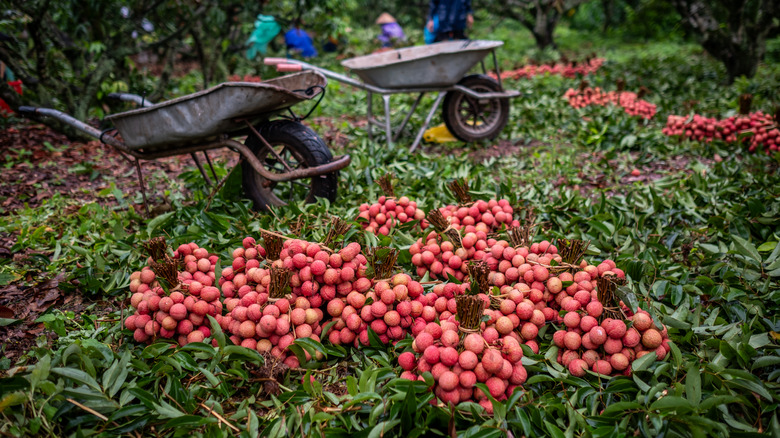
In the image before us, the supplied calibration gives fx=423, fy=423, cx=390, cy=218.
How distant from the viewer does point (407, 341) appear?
5.75 ft

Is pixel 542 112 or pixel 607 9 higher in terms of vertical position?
pixel 607 9

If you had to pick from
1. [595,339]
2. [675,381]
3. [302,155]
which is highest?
[302,155]

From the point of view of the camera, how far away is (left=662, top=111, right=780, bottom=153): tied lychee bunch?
3.52 meters

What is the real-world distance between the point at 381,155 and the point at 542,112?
2.56 meters

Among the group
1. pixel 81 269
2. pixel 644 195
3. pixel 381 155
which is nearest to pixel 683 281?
pixel 644 195

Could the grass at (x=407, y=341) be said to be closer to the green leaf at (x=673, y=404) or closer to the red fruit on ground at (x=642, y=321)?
the green leaf at (x=673, y=404)

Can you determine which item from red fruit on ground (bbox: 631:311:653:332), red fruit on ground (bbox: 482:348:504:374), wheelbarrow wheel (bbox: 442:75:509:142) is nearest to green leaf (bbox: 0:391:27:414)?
red fruit on ground (bbox: 482:348:504:374)

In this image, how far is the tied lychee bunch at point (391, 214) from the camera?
2.63 meters

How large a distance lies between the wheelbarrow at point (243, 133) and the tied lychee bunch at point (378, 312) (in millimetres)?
1158

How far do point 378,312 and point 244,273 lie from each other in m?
Result: 0.79

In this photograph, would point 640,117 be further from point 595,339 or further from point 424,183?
point 595,339

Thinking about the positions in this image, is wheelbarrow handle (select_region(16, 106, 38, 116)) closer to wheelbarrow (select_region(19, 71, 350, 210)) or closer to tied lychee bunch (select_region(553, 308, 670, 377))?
wheelbarrow (select_region(19, 71, 350, 210))

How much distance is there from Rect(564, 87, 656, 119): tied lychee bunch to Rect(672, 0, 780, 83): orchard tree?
2.00m

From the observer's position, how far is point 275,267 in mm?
1793
